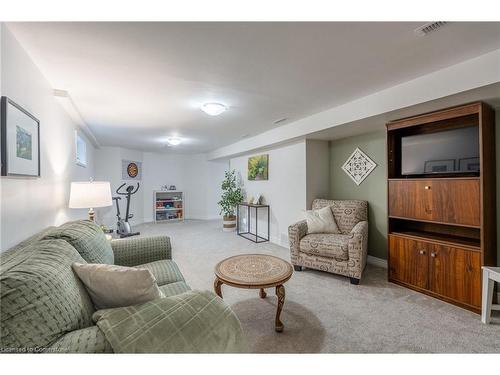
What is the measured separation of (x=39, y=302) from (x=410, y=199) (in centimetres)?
309

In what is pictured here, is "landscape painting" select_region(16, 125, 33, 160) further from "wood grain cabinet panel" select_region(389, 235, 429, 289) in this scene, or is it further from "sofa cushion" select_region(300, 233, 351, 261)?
"wood grain cabinet panel" select_region(389, 235, 429, 289)

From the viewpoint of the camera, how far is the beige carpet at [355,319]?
1666mm

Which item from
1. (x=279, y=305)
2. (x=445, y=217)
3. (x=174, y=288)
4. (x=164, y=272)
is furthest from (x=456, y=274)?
(x=164, y=272)

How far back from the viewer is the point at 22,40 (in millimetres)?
1484

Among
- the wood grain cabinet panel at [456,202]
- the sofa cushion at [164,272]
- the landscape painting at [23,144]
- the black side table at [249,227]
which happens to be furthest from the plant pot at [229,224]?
the landscape painting at [23,144]

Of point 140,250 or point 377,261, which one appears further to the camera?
point 377,261

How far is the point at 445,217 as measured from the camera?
229 cm

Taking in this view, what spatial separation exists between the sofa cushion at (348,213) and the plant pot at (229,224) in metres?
3.01

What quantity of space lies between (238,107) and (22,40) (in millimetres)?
1933

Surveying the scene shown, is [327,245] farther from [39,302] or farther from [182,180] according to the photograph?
[182,180]

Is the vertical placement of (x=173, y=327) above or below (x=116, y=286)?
below

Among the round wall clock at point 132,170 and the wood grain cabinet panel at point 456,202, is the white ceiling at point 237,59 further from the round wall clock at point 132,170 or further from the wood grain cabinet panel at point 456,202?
the round wall clock at point 132,170
